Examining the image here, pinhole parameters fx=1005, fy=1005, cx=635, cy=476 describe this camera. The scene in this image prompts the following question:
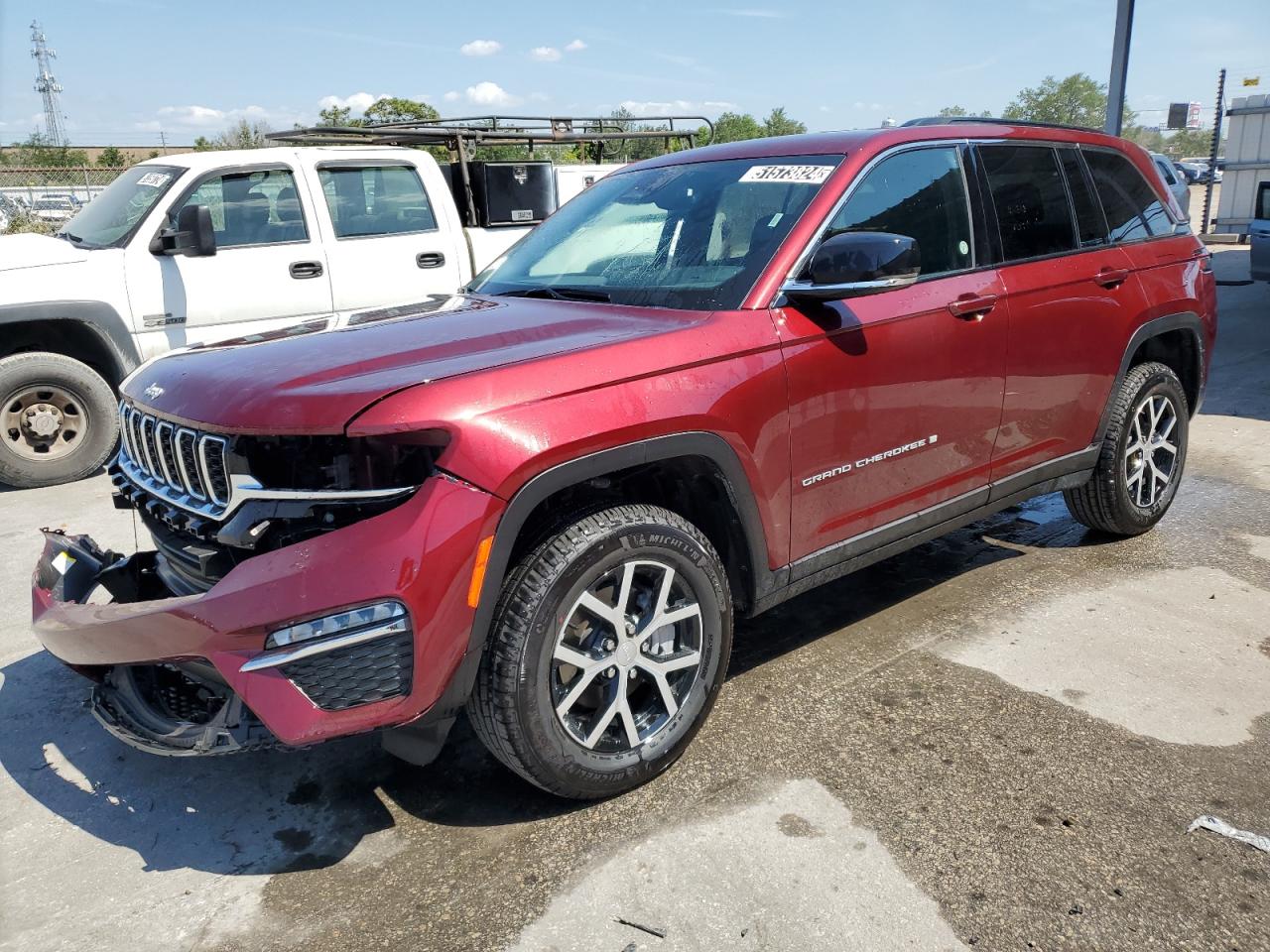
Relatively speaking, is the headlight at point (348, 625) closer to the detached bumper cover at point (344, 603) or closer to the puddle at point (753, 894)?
the detached bumper cover at point (344, 603)

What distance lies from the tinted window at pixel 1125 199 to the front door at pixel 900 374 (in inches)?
41.8

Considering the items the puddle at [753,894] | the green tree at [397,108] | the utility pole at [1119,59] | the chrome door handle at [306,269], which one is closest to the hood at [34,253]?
the chrome door handle at [306,269]

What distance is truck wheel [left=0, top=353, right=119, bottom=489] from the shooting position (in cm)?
621

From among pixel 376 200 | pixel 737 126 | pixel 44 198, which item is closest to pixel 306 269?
pixel 376 200

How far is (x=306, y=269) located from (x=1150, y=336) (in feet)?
17.1

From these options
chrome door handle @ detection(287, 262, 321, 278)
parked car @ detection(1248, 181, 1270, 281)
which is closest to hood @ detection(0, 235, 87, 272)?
chrome door handle @ detection(287, 262, 321, 278)

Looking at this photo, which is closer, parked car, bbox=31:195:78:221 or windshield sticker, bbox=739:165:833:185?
windshield sticker, bbox=739:165:833:185

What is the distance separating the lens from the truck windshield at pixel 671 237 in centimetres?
324

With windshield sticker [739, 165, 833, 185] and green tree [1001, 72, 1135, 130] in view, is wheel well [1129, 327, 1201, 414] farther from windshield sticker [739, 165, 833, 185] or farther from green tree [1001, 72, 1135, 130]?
green tree [1001, 72, 1135, 130]

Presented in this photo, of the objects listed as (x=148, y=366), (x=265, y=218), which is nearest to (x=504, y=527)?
(x=148, y=366)

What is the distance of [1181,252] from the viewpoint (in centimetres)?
471

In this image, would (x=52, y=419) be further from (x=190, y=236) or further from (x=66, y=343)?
(x=190, y=236)

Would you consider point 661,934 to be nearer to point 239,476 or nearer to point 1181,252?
point 239,476

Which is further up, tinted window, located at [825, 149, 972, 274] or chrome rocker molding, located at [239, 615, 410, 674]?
tinted window, located at [825, 149, 972, 274]
